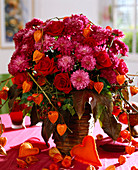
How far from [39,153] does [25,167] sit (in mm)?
120

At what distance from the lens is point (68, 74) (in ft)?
2.92

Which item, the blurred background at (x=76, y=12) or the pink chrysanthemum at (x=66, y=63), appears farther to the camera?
the blurred background at (x=76, y=12)

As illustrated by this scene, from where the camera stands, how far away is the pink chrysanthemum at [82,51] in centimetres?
85

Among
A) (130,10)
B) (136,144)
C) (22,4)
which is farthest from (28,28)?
(130,10)

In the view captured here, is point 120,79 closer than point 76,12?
Yes

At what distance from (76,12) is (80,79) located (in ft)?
13.1

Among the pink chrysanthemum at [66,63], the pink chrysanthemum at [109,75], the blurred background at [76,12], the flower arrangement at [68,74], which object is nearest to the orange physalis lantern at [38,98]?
the flower arrangement at [68,74]

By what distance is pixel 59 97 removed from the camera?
87cm

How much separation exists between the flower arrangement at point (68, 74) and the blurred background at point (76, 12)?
3.00 meters

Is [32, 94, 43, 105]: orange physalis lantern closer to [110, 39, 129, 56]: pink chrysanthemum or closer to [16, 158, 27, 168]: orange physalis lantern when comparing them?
[16, 158, 27, 168]: orange physalis lantern

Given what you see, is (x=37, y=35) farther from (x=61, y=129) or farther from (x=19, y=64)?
(x=61, y=129)

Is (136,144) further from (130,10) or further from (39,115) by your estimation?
(130,10)

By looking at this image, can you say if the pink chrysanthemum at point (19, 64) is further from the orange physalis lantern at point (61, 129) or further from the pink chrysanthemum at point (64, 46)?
the orange physalis lantern at point (61, 129)

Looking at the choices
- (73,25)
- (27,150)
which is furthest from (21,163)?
(73,25)
